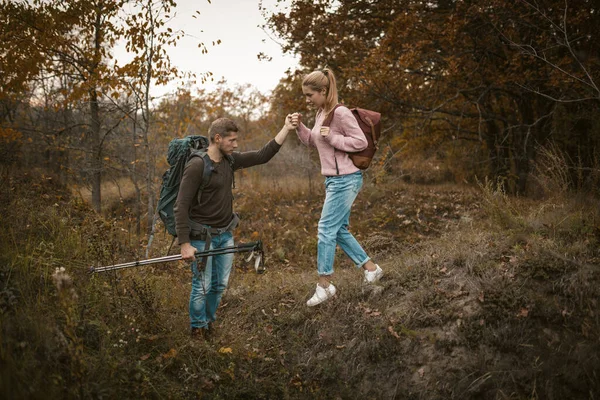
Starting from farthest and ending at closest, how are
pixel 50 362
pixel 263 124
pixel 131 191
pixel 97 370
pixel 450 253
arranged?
pixel 263 124, pixel 131 191, pixel 450 253, pixel 97 370, pixel 50 362

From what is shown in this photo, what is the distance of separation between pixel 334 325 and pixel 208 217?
172cm

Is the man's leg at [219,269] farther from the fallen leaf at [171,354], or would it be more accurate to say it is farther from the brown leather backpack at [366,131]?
the brown leather backpack at [366,131]

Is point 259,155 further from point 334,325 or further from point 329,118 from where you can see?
point 334,325

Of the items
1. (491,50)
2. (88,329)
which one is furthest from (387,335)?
(491,50)

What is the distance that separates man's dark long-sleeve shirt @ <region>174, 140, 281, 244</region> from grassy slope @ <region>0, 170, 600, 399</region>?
933mm

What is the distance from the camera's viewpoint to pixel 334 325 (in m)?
4.08

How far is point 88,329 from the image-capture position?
3424 millimetres

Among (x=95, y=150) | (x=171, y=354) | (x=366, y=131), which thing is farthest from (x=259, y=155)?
(x=95, y=150)

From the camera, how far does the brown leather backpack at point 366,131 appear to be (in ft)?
13.1

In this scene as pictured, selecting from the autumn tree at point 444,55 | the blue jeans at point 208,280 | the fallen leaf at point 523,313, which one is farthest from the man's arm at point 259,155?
the autumn tree at point 444,55

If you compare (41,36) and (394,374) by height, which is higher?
(41,36)

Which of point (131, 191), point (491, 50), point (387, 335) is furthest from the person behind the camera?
point (131, 191)

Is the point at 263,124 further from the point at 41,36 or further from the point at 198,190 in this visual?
the point at 198,190

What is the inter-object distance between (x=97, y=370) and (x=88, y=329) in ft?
1.87
